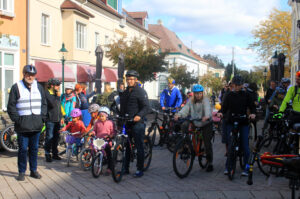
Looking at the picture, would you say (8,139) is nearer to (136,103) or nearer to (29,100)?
(29,100)

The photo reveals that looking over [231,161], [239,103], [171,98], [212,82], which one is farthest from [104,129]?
[212,82]

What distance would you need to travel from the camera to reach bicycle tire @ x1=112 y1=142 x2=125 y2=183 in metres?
5.93

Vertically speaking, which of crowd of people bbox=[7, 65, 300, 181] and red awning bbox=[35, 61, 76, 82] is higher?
red awning bbox=[35, 61, 76, 82]

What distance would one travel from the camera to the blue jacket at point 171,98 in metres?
10.2

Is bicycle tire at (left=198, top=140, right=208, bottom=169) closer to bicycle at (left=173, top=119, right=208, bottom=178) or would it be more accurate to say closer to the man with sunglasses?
bicycle at (left=173, top=119, right=208, bottom=178)

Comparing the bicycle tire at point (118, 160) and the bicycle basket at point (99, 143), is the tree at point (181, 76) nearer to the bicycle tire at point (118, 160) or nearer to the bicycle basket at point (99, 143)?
the bicycle basket at point (99, 143)

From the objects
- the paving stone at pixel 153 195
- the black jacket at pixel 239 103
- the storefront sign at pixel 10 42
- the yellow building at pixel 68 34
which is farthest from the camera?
the yellow building at pixel 68 34

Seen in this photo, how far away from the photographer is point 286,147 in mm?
6660

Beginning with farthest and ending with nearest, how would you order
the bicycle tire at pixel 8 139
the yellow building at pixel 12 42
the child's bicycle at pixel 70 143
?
the yellow building at pixel 12 42
the bicycle tire at pixel 8 139
the child's bicycle at pixel 70 143

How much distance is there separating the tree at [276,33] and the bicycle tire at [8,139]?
32485 mm

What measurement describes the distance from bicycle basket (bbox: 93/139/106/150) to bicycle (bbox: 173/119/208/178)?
4.30 ft

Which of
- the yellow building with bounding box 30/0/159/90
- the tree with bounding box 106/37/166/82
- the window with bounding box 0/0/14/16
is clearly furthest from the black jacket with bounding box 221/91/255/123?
the tree with bounding box 106/37/166/82

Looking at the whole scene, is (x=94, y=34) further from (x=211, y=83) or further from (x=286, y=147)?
(x=211, y=83)

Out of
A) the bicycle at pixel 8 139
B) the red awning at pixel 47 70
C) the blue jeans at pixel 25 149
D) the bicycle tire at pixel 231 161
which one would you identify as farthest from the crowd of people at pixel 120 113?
the red awning at pixel 47 70
